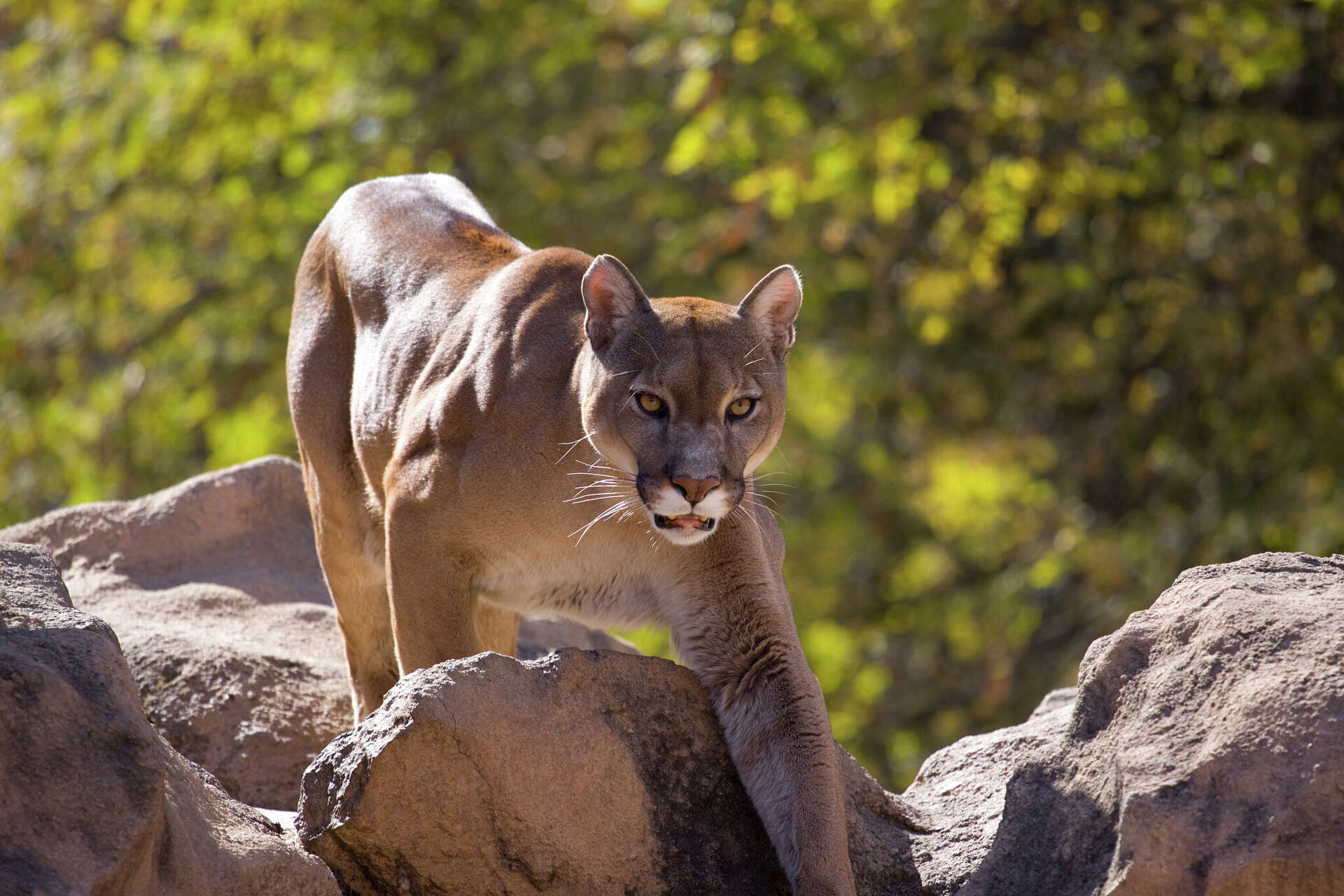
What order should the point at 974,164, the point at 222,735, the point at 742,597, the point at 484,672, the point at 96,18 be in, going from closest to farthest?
1. the point at 484,672
2. the point at 742,597
3. the point at 222,735
4. the point at 974,164
5. the point at 96,18

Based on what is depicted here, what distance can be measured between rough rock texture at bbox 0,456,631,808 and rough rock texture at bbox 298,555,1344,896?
1.75 meters

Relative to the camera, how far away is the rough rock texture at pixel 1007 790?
3207 mm

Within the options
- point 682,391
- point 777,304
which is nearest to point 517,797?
point 682,391

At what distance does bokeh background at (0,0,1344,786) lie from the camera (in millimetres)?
10094

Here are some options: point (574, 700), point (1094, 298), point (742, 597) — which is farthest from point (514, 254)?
point (1094, 298)

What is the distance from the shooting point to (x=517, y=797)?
370cm

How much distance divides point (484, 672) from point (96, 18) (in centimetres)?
1199

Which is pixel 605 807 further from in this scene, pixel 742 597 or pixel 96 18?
pixel 96 18

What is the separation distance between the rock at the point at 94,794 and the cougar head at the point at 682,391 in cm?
150

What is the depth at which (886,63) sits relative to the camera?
34.7 ft

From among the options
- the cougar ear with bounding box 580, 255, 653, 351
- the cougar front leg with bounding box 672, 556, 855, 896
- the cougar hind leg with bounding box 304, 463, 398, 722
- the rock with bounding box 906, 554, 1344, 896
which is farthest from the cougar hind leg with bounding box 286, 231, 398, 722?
the rock with bounding box 906, 554, 1344, 896

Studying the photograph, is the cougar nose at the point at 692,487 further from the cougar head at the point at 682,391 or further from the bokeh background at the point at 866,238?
the bokeh background at the point at 866,238

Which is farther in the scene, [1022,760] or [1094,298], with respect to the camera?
[1094,298]

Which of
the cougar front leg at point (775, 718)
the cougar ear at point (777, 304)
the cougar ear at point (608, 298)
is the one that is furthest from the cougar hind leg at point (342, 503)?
the cougar ear at point (777, 304)
